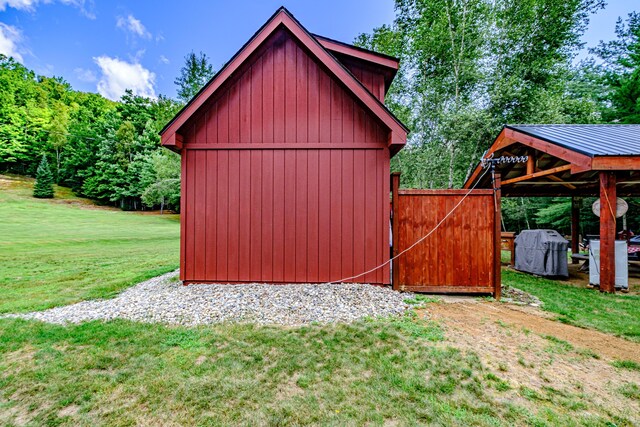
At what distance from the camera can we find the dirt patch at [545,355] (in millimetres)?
2209

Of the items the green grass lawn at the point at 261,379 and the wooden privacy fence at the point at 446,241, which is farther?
the wooden privacy fence at the point at 446,241

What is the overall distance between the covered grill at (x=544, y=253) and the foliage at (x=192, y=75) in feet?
75.5

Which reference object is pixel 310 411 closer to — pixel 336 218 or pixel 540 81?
pixel 336 218

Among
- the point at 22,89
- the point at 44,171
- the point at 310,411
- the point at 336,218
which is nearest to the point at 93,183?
the point at 44,171

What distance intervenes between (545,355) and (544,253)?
582cm

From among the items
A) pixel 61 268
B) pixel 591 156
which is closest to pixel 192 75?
pixel 61 268

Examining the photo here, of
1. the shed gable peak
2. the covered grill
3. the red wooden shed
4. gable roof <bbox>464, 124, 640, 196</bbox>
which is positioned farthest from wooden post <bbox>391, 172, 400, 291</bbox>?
the covered grill

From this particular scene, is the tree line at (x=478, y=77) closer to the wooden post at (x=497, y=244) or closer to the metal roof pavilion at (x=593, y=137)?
the metal roof pavilion at (x=593, y=137)

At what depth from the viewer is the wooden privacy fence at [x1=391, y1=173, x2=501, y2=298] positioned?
195 inches

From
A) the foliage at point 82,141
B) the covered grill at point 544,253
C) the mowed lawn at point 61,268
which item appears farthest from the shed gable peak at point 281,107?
the foliage at point 82,141

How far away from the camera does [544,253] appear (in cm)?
735

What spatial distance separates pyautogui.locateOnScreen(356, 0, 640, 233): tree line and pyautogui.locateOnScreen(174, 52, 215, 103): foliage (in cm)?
1441

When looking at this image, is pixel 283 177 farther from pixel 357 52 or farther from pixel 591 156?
pixel 591 156

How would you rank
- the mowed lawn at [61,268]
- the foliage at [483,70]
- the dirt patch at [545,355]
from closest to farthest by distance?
the dirt patch at [545,355] < the mowed lawn at [61,268] < the foliage at [483,70]
